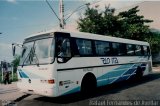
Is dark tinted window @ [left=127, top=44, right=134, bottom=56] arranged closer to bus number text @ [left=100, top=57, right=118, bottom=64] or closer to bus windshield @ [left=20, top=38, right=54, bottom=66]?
bus number text @ [left=100, top=57, right=118, bottom=64]

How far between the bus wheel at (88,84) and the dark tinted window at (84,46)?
1.12 metres

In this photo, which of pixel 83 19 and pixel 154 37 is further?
pixel 154 37

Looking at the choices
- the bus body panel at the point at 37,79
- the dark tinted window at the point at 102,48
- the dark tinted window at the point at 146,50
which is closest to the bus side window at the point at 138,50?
the dark tinted window at the point at 146,50

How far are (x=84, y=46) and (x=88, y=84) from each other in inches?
74.1

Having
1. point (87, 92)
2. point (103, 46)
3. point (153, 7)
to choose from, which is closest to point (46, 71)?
point (87, 92)

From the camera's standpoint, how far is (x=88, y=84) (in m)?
11.8

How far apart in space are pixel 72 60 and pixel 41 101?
7.91 ft

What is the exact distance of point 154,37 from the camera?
35.2 m

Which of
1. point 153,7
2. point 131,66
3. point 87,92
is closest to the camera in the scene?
point 87,92

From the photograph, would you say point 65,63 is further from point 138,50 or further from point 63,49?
point 138,50

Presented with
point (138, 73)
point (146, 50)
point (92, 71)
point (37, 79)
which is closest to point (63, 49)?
point (37, 79)

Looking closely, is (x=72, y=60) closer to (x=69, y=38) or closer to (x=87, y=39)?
(x=69, y=38)

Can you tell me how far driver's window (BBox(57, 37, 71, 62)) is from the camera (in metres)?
10.0

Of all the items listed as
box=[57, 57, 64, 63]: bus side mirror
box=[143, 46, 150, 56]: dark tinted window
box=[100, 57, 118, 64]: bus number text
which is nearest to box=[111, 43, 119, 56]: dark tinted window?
Result: box=[100, 57, 118, 64]: bus number text
